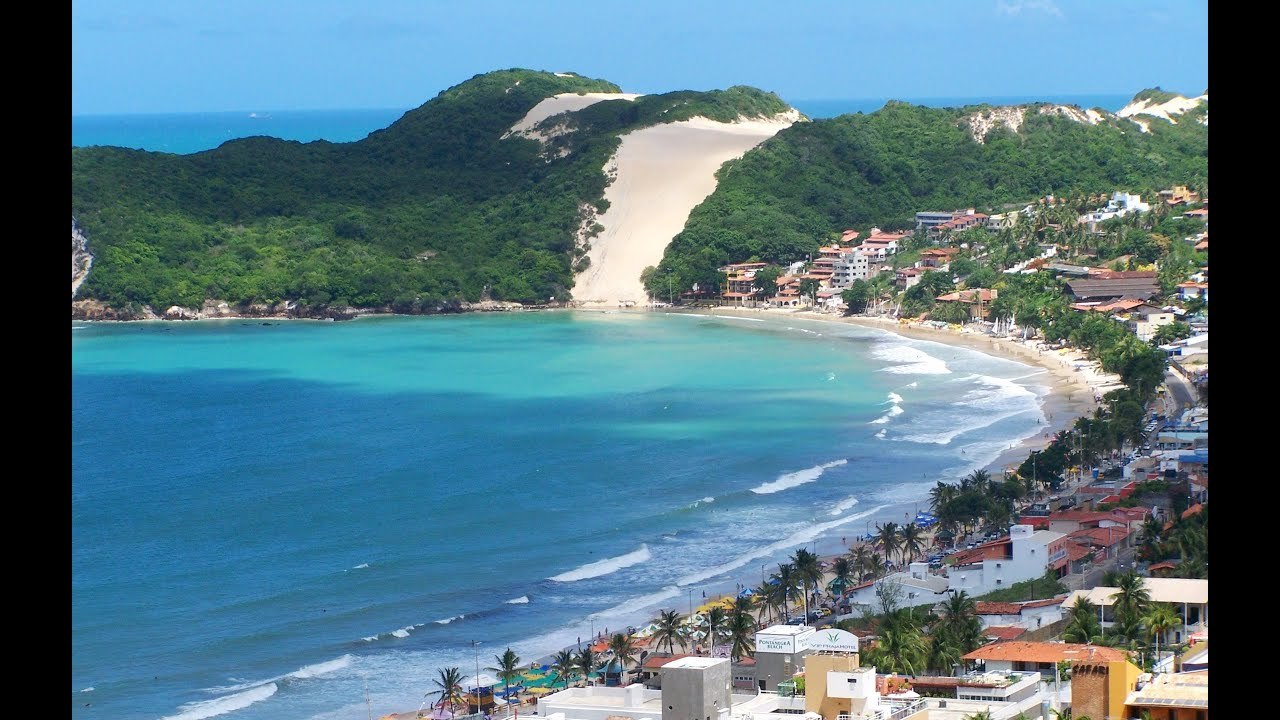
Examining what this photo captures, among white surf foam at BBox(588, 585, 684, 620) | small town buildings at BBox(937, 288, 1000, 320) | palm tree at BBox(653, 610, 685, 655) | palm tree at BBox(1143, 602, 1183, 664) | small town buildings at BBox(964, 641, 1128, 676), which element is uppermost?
small town buildings at BBox(937, 288, 1000, 320)

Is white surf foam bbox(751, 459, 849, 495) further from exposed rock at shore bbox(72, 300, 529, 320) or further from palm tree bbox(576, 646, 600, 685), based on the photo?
exposed rock at shore bbox(72, 300, 529, 320)

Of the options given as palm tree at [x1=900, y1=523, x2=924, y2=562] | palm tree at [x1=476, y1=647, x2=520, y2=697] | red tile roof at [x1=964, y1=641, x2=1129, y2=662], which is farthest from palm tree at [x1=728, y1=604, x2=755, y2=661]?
palm tree at [x1=900, y1=523, x2=924, y2=562]

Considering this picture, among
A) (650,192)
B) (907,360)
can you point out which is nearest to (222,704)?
(907,360)

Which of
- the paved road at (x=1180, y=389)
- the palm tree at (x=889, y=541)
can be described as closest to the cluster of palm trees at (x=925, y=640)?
the palm tree at (x=889, y=541)

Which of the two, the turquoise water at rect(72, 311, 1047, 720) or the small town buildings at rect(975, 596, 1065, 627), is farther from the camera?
the turquoise water at rect(72, 311, 1047, 720)

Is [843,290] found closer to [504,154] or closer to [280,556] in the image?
[504,154]

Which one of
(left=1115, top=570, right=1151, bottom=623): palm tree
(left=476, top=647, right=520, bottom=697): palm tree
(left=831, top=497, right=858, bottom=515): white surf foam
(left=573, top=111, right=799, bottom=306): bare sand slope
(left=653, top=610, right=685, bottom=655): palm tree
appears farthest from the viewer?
(left=573, top=111, right=799, bottom=306): bare sand slope

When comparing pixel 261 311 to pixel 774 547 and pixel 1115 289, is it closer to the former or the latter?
pixel 1115 289
